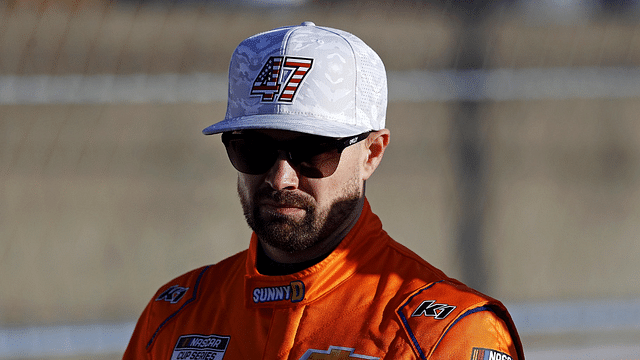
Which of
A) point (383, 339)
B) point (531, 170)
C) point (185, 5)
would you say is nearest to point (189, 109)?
point (185, 5)

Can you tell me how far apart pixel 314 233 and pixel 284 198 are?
0.34 feet

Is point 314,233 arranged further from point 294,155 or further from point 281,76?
point 281,76

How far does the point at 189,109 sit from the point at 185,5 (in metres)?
0.69

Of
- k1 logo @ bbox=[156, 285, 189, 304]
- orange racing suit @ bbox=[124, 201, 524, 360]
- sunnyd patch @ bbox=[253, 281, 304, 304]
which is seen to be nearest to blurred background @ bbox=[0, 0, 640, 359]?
k1 logo @ bbox=[156, 285, 189, 304]

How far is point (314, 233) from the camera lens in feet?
4.32

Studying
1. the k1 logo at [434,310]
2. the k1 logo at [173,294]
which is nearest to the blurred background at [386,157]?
the k1 logo at [173,294]

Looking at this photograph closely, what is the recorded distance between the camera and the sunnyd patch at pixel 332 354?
119cm

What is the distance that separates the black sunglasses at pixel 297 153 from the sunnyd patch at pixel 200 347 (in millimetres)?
398

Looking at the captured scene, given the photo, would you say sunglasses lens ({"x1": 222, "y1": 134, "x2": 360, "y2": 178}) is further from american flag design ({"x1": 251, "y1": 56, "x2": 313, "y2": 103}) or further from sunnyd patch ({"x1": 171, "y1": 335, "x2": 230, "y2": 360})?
sunnyd patch ({"x1": 171, "y1": 335, "x2": 230, "y2": 360})

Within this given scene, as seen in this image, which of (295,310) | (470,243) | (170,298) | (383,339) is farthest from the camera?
(470,243)

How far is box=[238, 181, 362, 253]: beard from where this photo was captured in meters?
1.30

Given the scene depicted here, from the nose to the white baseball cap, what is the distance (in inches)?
3.6

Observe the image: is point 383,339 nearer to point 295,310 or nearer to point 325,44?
point 295,310

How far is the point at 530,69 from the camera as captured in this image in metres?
3.94
